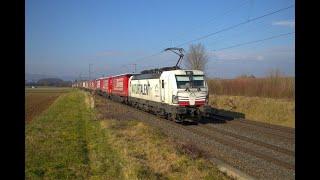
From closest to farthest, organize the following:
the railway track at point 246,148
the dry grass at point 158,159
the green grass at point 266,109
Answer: the dry grass at point 158,159 < the railway track at point 246,148 < the green grass at point 266,109

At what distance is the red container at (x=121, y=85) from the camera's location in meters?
39.1

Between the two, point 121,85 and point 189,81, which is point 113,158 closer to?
point 189,81

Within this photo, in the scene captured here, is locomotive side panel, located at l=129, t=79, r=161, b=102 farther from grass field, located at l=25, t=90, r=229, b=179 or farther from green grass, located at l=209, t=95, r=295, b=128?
grass field, located at l=25, t=90, r=229, b=179

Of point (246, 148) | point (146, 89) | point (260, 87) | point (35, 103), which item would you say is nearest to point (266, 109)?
point (146, 89)

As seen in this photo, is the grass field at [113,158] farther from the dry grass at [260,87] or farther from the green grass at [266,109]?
the dry grass at [260,87]

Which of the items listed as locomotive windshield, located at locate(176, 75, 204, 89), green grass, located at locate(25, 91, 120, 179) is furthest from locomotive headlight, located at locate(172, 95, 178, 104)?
green grass, located at locate(25, 91, 120, 179)

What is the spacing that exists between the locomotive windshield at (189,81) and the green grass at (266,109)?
18.0ft

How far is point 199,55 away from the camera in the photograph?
65188 millimetres

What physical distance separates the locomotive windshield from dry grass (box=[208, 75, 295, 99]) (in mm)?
8310

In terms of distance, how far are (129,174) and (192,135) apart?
8416mm

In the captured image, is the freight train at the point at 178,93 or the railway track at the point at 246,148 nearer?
the railway track at the point at 246,148

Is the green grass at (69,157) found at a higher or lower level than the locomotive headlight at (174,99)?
lower

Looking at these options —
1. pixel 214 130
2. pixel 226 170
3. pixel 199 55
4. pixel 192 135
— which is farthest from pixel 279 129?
pixel 199 55

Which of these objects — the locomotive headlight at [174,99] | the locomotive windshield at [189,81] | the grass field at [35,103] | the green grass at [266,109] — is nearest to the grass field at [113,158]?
the grass field at [35,103]
